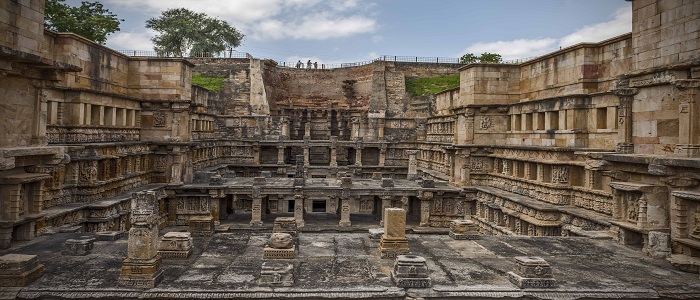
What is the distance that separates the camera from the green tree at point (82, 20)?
33.7m

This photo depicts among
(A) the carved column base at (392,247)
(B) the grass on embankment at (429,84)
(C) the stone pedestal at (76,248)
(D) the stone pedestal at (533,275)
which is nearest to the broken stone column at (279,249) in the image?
(A) the carved column base at (392,247)

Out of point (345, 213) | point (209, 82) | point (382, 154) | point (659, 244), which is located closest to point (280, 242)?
point (659, 244)

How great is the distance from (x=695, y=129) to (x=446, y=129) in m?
21.9

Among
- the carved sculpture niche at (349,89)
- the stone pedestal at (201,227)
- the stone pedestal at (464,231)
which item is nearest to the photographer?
the stone pedestal at (201,227)

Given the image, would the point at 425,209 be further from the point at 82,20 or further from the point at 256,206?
the point at 82,20

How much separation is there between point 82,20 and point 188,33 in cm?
1957

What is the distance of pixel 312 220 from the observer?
89.1ft

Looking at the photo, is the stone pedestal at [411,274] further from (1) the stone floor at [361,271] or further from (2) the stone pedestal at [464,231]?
(2) the stone pedestal at [464,231]

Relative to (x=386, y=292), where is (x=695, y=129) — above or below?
above

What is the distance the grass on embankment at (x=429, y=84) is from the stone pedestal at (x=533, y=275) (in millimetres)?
37270

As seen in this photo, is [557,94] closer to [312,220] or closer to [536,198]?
[536,198]

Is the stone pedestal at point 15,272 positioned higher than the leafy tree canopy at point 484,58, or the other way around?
the leafy tree canopy at point 484,58

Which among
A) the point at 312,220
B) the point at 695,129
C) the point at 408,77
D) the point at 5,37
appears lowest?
the point at 312,220

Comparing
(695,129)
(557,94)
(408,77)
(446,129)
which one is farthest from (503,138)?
(408,77)
